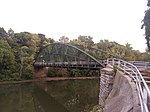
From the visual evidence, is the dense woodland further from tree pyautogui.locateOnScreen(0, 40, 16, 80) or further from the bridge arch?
the bridge arch

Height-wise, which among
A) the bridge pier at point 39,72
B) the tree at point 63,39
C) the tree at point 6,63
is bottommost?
the bridge pier at point 39,72

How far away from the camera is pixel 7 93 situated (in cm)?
3766

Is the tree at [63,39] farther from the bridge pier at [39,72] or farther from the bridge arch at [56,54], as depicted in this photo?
the bridge pier at [39,72]

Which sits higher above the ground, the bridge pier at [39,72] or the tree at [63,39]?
the tree at [63,39]

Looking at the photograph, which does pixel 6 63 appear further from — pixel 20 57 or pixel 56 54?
pixel 56 54

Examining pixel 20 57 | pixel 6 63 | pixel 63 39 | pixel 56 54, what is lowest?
pixel 6 63

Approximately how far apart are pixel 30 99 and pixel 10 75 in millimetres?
20011

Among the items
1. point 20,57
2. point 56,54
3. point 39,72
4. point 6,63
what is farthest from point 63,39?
point 56,54

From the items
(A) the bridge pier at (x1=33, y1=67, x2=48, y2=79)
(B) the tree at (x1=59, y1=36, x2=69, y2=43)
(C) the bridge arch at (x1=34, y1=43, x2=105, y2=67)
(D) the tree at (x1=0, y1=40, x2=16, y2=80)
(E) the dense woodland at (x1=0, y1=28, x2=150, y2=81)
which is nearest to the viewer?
(C) the bridge arch at (x1=34, y1=43, x2=105, y2=67)

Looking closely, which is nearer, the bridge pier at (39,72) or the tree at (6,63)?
the tree at (6,63)

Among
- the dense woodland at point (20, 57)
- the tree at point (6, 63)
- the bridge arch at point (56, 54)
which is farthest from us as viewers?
the dense woodland at point (20, 57)

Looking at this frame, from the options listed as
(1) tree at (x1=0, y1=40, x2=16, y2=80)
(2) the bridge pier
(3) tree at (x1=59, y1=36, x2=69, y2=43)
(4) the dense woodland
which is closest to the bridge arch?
(2) the bridge pier

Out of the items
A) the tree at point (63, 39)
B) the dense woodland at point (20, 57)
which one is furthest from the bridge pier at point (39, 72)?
the tree at point (63, 39)

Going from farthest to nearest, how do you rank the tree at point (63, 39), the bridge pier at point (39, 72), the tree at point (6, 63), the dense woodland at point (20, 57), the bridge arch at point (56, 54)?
1. the tree at point (63, 39)
2. the bridge pier at point (39, 72)
3. the dense woodland at point (20, 57)
4. the tree at point (6, 63)
5. the bridge arch at point (56, 54)
